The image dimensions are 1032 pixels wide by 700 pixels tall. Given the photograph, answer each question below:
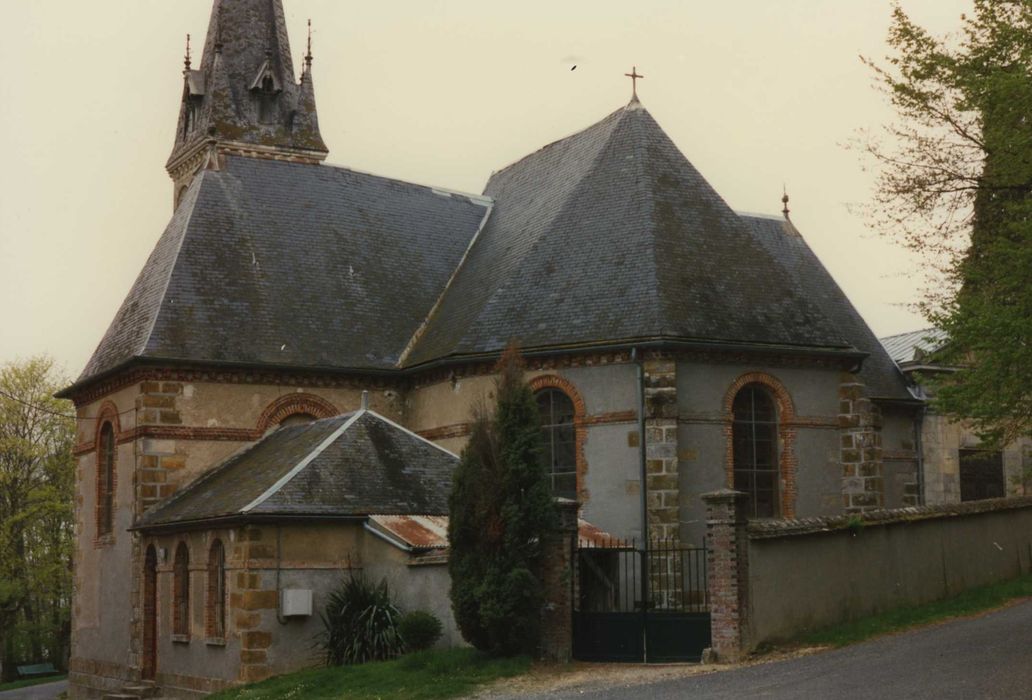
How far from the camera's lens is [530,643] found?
2044cm

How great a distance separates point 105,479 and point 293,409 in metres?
4.65

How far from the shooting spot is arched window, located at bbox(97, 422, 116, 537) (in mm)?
30375

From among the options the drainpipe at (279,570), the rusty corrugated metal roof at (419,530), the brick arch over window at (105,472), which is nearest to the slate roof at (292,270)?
the brick arch over window at (105,472)

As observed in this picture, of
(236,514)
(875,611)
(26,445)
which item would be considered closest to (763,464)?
(875,611)

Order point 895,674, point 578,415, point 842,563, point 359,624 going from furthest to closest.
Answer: point 578,415 → point 359,624 → point 842,563 → point 895,674

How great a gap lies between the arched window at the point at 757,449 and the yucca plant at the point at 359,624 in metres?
7.25

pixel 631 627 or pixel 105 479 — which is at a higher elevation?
pixel 105 479

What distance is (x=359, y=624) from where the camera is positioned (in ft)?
75.0

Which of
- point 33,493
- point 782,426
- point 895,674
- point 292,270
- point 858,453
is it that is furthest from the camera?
point 33,493

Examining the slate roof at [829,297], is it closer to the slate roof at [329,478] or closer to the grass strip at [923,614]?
the grass strip at [923,614]

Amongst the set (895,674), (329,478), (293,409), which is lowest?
(895,674)

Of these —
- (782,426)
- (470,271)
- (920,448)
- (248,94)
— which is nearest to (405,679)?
(782,426)

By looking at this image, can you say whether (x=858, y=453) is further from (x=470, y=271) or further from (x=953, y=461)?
(x=470, y=271)

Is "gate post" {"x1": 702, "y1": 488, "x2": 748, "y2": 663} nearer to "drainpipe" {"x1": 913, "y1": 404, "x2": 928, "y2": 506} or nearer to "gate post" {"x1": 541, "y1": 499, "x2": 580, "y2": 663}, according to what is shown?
"gate post" {"x1": 541, "y1": 499, "x2": 580, "y2": 663}
